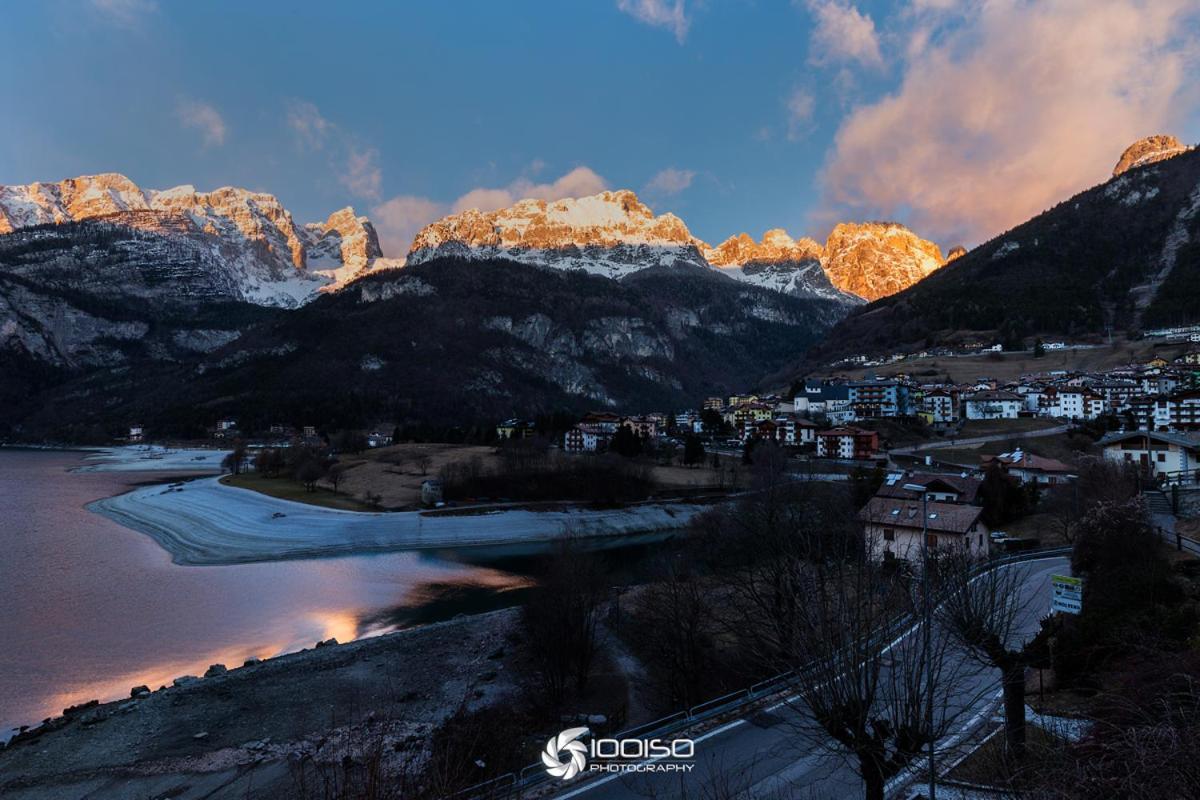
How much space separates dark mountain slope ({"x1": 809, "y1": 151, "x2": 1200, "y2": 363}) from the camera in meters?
119

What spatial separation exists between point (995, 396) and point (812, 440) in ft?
74.5

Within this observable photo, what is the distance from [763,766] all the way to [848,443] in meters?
57.3

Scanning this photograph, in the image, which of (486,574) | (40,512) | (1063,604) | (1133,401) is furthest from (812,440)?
(40,512)

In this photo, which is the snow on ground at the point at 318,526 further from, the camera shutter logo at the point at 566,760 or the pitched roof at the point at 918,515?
the camera shutter logo at the point at 566,760

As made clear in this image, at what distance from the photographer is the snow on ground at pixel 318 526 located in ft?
142

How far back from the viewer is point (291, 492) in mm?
62719

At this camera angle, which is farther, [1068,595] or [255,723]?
[255,723]

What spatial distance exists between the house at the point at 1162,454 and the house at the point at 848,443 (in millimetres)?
24157

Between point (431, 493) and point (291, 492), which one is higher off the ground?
point (431, 493)

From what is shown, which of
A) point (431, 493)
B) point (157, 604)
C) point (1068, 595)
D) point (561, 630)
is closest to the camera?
point (1068, 595)

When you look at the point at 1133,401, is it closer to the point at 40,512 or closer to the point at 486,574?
the point at 486,574

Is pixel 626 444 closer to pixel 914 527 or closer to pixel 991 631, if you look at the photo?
pixel 914 527

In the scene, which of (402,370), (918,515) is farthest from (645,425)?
(402,370)

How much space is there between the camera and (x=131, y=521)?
49.7 m
